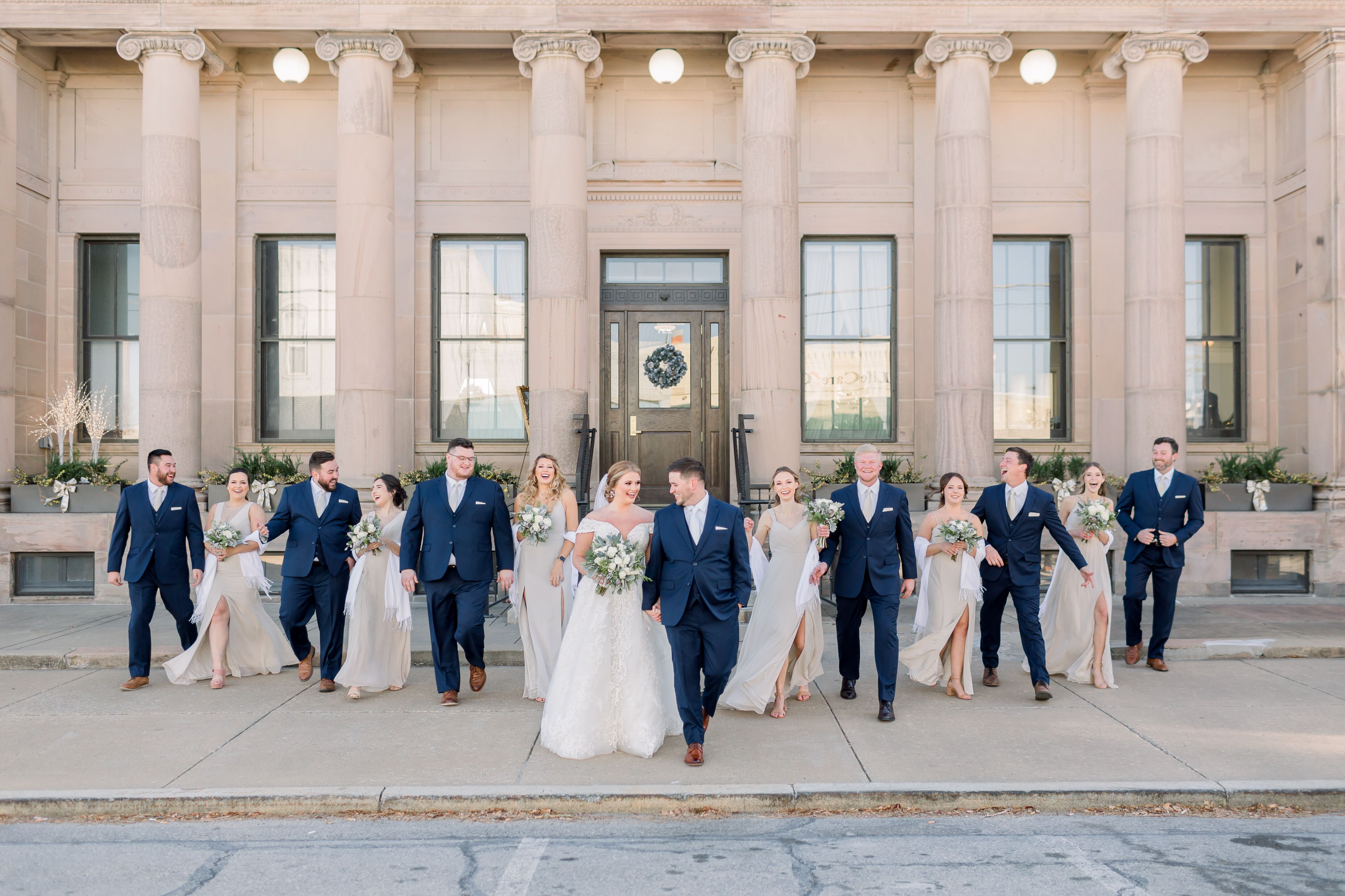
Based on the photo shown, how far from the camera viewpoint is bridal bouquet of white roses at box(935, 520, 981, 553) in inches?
332

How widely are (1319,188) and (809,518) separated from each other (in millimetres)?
10466

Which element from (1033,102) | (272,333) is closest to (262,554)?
(272,333)

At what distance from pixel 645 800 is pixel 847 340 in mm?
11086

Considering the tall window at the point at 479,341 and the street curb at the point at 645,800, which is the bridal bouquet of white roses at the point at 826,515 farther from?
the tall window at the point at 479,341

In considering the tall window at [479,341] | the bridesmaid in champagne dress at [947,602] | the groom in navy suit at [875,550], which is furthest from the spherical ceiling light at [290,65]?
the bridesmaid in champagne dress at [947,602]

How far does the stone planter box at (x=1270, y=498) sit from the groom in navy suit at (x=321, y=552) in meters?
11.0

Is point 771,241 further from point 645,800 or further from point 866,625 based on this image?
point 645,800

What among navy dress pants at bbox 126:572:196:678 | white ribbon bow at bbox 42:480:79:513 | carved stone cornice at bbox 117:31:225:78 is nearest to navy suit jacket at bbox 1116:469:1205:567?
navy dress pants at bbox 126:572:196:678

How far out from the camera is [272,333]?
16016mm

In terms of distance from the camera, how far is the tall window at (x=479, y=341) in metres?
16.0

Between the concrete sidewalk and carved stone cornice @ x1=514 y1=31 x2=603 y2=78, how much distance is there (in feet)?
23.4

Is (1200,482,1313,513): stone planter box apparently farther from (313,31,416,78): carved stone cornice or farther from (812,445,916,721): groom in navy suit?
(313,31,416,78): carved stone cornice

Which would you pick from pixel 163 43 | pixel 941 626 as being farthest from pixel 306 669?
pixel 163 43

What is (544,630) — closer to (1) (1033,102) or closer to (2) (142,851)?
(2) (142,851)
